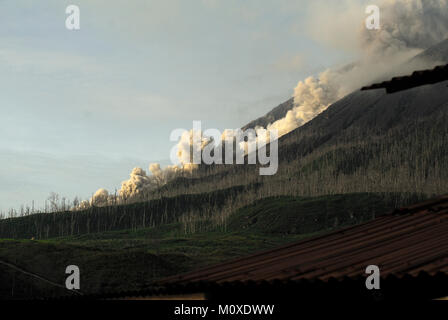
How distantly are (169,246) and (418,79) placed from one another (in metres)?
98.8

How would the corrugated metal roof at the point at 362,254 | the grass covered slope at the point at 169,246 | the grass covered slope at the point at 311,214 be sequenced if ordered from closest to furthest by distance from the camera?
the corrugated metal roof at the point at 362,254, the grass covered slope at the point at 169,246, the grass covered slope at the point at 311,214

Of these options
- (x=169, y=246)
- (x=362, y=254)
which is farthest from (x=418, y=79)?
(x=169, y=246)

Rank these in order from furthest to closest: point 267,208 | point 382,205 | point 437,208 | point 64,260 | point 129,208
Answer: point 129,208 → point 267,208 → point 382,205 → point 64,260 → point 437,208

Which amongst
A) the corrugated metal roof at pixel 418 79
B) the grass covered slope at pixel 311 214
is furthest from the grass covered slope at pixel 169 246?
the corrugated metal roof at pixel 418 79

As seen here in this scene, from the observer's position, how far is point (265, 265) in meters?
13.8

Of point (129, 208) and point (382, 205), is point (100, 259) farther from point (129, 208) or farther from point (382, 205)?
point (129, 208)

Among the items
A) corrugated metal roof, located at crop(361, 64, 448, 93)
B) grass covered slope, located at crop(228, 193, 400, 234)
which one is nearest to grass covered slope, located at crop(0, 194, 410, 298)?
grass covered slope, located at crop(228, 193, 400, 234)

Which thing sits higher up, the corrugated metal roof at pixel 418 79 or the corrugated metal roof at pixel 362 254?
the corrugated metal roof at pixel 418 79

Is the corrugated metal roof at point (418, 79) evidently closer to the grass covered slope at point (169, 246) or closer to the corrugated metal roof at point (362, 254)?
the corrugated metal roof at point (362, 254)

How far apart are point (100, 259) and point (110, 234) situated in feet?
230

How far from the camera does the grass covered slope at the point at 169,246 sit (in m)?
71.7

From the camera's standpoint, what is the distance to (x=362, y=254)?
12469 mm

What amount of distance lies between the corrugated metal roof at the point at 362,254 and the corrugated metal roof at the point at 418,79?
3053mm
